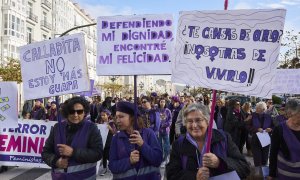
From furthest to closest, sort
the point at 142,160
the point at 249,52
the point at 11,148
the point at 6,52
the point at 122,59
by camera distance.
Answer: the point at 6,52 < the point at 11,148 < the point at 122,59 < the point at 142,160 < the point at 249,52

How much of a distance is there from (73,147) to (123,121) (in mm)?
545

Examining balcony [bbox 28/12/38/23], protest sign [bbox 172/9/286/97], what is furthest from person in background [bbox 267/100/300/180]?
balcony [bbox 28/12/38/23]

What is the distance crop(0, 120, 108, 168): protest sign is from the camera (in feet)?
27.6

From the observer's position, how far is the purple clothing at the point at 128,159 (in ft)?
12.0

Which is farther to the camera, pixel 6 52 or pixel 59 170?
pixel 6 52

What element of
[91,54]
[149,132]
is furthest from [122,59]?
[91,54]

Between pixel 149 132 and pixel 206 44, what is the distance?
1.17 metres

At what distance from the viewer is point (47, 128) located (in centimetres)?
849

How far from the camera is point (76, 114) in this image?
393 centimetres

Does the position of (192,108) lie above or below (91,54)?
below

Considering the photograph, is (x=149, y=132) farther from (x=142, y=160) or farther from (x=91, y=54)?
(x=91, y=54)

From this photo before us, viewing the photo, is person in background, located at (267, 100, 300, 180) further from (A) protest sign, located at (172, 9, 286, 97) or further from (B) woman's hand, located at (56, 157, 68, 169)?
(B) woman's hand, located at (56, 157, 68, 169)

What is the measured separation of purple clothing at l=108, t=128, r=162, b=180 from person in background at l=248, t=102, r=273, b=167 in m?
4.91

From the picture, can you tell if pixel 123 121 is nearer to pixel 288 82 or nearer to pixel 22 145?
pixel 22 145
